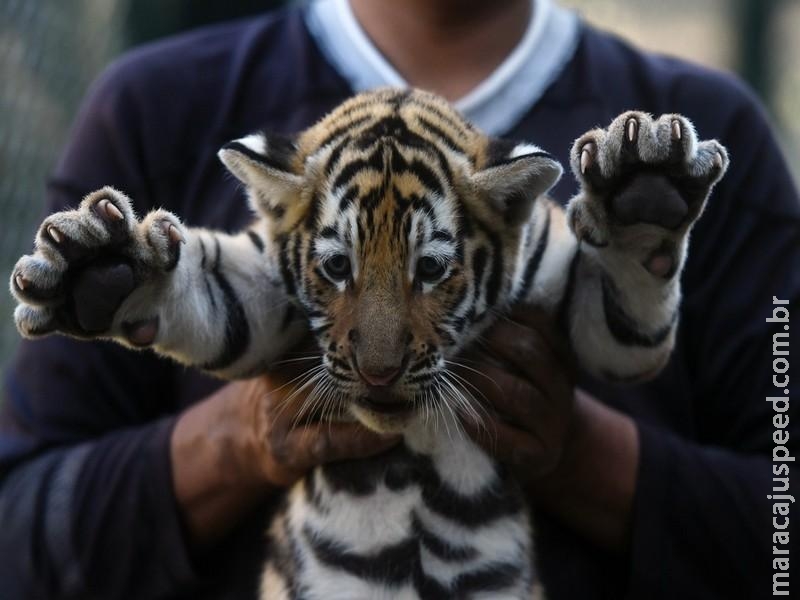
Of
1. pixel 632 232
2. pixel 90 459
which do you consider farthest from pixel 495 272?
pixel 90 459

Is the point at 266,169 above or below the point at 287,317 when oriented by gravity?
above

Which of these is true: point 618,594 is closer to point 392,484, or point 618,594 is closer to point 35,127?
point 392,484

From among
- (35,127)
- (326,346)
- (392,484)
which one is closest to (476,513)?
(392,484)

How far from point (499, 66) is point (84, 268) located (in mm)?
788

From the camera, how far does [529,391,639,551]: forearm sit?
1.48 meters

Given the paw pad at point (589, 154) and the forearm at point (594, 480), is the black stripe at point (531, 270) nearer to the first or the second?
the forearm at point (594, 480)

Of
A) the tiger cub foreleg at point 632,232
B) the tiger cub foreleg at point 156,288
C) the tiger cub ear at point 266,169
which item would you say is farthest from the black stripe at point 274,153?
the tiger cub foreleg at point 632,232

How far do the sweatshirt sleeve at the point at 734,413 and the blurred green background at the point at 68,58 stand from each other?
43.7 inches

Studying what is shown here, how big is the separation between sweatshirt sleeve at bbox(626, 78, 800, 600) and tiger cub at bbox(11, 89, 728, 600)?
18 cm

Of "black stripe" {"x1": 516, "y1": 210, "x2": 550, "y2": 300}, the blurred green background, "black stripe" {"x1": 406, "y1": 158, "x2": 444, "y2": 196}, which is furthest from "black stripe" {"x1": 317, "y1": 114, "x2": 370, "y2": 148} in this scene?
the blurred green background

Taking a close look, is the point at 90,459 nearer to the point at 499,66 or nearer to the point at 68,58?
the point at 499,66

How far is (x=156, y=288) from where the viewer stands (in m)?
1.23

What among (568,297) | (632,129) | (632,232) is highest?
(632,129)

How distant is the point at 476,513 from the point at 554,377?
180 millimetres
